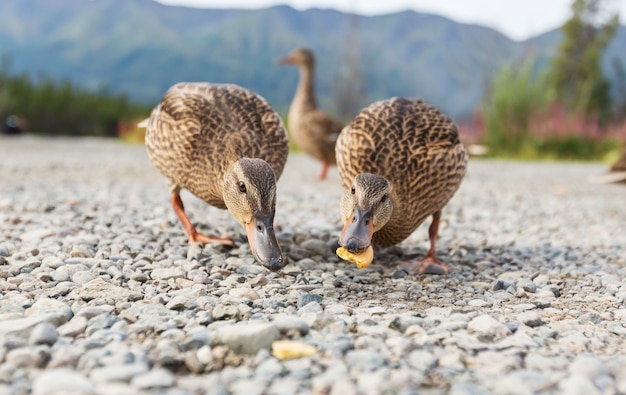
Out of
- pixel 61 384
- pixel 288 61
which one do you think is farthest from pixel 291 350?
pixel 288 61

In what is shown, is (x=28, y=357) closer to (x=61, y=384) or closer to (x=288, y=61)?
(x=61, y=384)

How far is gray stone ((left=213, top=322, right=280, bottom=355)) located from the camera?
2025 millimetres

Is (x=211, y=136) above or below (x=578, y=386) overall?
above

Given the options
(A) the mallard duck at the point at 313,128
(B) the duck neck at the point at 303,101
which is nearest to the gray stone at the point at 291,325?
(A) the mallard duck at the point at 313,128

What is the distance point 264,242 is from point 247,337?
29.4 inches

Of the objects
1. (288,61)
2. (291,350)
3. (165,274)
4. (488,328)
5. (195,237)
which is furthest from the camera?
(288,61)

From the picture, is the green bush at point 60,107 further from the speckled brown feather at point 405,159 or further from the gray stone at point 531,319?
the gray stone at point 531,319

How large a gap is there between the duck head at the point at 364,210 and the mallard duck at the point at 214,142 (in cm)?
41

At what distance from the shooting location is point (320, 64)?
6850cm

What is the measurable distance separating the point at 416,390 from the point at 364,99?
949 inches

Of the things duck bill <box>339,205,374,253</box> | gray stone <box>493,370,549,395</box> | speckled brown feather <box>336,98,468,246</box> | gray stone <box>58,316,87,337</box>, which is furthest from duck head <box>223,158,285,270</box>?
gray stone <box>493,370,549,395</box>

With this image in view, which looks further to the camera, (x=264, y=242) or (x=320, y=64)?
(x=320, y=64)

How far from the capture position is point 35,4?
122750 millimetres

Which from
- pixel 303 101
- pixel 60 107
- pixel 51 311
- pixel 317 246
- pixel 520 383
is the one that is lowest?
pixel 60 107
